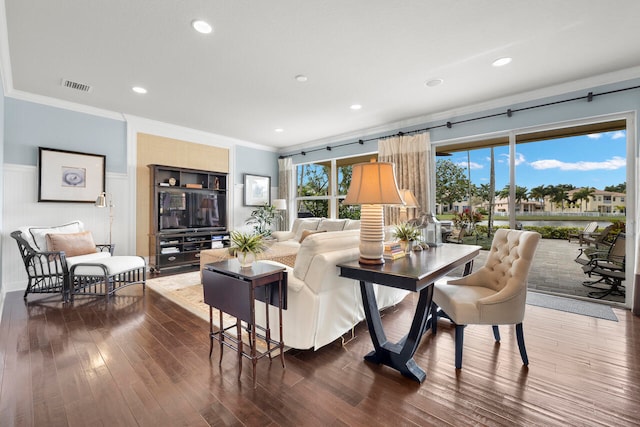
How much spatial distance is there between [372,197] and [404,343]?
1056mm

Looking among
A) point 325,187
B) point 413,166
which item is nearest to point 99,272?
point 325,187

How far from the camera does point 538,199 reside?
399 centimetres

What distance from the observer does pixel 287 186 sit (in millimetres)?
7176

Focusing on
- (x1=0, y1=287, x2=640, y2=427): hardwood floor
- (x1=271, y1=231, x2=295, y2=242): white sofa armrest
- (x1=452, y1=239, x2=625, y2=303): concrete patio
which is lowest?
(x1=0, y1=287, x2=640, y2=427): hardwood floor

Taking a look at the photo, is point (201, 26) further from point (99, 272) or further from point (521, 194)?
point (521, 194)

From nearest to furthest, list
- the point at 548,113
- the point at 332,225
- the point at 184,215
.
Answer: the point at 548,113 → the point at 184,215 → the point at 332,225

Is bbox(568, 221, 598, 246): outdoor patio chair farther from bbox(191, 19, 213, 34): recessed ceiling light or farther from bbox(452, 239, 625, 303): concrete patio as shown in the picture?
bbox(191, 19, 213, 34): recessed ceiling light

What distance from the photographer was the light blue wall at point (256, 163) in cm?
664

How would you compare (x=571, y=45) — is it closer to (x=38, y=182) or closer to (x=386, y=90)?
(x=386, y=90)

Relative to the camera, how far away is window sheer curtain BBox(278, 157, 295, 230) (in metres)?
7.16

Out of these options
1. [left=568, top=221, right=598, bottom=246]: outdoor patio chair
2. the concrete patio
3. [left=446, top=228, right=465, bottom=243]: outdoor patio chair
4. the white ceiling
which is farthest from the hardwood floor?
the white ceiling

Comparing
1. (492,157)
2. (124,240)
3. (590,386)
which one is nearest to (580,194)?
(492,157)

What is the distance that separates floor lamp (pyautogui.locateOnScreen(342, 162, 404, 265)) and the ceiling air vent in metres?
3.88

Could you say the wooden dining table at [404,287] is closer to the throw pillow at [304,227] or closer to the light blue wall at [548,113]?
the light blue wall at [548,113]
